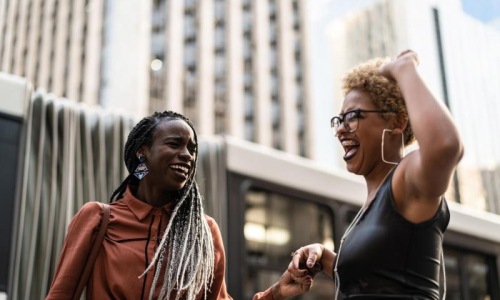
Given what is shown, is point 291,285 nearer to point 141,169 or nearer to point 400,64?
point 141,169

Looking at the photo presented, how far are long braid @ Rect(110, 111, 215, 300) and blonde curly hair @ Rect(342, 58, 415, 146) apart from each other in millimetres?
782

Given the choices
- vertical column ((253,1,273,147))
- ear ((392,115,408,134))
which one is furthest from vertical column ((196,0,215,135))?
ear ((392,115,408,134))

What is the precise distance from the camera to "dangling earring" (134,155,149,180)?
267 centimetres

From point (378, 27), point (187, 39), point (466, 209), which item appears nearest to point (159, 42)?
point (187, 39)

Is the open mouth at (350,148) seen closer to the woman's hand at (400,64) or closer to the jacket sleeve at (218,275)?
the woman's hand at (400,64)

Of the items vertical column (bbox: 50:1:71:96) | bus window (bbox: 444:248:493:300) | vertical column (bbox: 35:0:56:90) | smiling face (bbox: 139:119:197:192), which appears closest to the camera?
smiling face (bbox: 139:119:197:192)

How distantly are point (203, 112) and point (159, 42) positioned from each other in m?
5.34

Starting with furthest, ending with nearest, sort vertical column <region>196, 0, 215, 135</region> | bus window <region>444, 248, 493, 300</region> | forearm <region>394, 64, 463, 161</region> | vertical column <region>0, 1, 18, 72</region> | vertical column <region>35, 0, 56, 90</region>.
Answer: vertical column <region>0, 1, 18, 72</region>
vertical column <region>35, 0, 56, 90</region>
vertical column <region>196, 0, 215, 135</region>
bus window <region>444, 248, 493, 300</region>
forearm <region>394, 64, 463, 161</region>

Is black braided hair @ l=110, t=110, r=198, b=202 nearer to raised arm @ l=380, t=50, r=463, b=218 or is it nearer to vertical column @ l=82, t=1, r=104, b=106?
raised arm @ l=380, t=50, r=463, b=218

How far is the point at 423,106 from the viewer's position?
179 centimetres

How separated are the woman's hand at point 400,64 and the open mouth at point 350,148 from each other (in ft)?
1.14

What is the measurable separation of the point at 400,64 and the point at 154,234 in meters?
1.20

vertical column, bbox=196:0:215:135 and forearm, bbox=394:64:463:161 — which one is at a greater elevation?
vertical column, bbox=196:0:215:135

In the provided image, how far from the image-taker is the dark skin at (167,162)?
8.53ft
